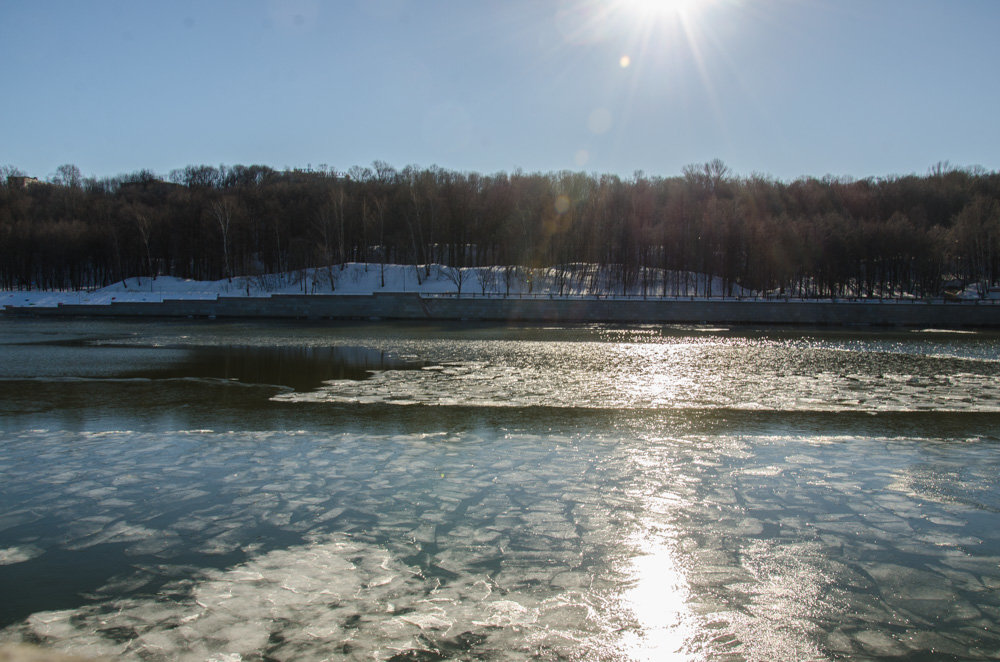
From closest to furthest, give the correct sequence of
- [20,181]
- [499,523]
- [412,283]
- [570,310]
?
[499,523]
[570,310]
[412,283]
[20,181]

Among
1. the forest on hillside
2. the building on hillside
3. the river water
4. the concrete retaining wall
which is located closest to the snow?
the forest on hillside

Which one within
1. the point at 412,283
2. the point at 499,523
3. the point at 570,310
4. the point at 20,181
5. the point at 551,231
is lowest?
the point at 499,523

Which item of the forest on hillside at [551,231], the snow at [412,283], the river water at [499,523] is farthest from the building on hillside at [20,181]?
the river water at [499,523]

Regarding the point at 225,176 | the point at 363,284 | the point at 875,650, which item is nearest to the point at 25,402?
the point at 875,650

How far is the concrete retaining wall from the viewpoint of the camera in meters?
39.4

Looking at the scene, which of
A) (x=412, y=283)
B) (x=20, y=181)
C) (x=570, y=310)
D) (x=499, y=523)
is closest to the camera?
(x=499, y=523)

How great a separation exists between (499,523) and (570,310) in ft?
118

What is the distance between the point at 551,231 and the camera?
206 ft

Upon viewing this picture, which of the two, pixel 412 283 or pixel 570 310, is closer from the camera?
pixel 570 310

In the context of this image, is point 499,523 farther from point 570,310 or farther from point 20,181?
point 20,181

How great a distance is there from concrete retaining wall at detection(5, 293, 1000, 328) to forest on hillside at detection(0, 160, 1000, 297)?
1498cm

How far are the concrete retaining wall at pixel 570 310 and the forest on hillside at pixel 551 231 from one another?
15.0m

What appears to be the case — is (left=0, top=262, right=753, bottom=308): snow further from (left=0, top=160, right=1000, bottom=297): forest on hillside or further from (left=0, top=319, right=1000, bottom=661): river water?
(left=0, top=319, right=1000, bottom=661): river water

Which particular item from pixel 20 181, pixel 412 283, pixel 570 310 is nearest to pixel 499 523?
pixel 570 310
